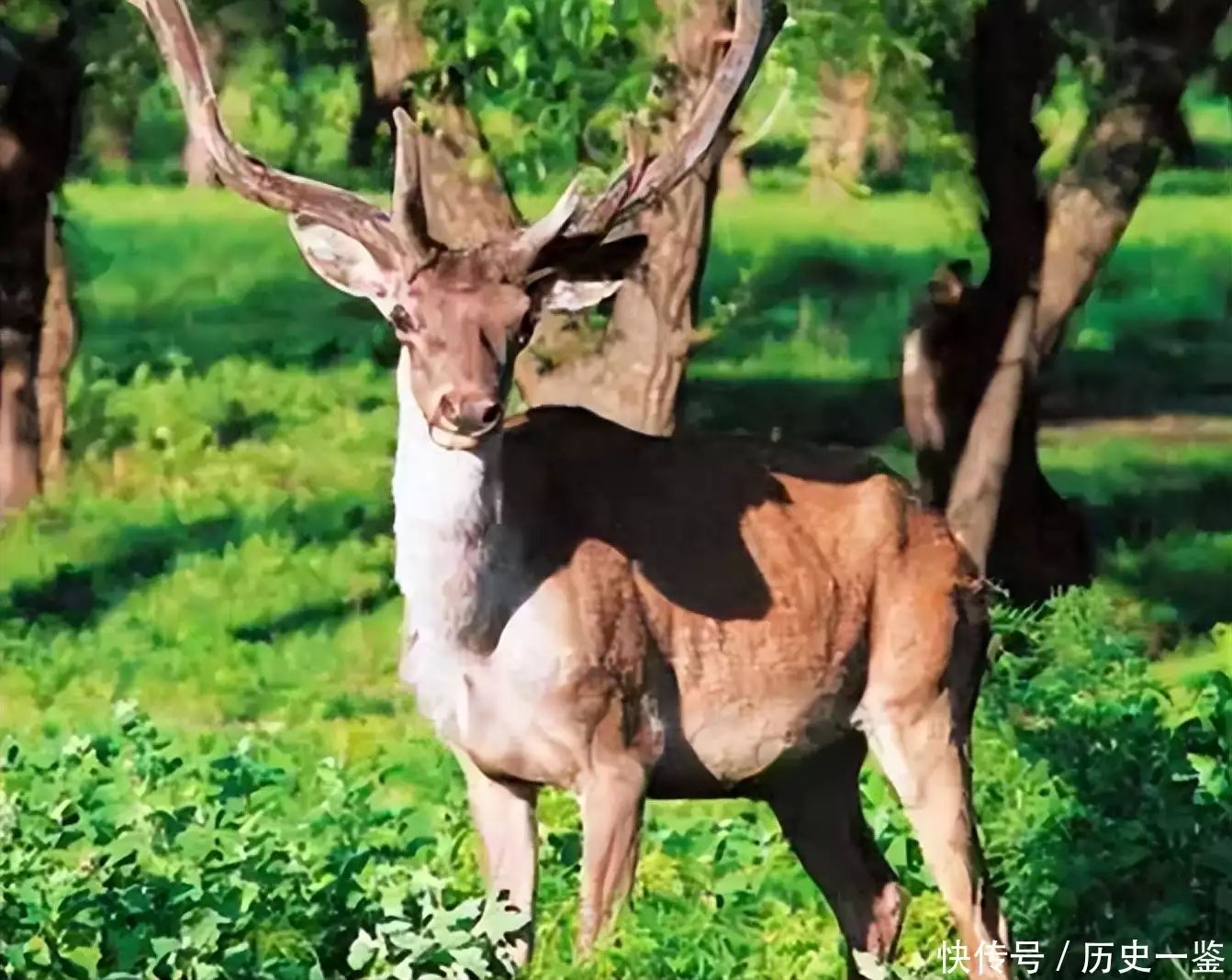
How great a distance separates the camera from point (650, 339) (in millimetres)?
10562

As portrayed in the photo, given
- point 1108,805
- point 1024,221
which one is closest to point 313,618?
point 1024,221

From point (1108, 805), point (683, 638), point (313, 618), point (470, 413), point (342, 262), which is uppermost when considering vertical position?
point (342, 262)

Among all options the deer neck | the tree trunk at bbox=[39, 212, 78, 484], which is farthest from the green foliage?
the tree trunk at bbox=[39, 212, 78, 484]

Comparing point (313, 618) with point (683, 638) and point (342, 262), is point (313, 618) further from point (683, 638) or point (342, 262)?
point (342, 262)

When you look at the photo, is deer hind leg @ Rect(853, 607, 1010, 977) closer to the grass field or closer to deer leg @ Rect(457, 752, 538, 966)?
the grass field

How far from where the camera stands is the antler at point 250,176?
21.0 ft

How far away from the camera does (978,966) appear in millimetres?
7027

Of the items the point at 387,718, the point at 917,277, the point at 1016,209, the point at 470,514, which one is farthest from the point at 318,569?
the point at 917,277

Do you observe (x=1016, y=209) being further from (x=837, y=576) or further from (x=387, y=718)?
(x=837, y=576)

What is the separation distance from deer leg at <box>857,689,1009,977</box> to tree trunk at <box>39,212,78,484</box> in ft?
30.4

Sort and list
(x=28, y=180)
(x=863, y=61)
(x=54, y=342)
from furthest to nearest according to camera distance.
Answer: (x=54, y=342), (x=28, y=180), (x=863, y=61)

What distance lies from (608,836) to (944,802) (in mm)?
924

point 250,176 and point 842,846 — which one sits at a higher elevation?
point 250,176

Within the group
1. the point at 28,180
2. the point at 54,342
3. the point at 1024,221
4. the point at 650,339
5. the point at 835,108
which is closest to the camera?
the point at 650,339
